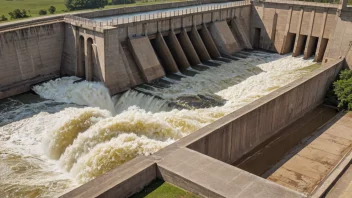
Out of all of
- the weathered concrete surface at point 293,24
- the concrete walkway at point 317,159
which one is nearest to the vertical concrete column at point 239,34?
the weathered concrete surface at point 293,24

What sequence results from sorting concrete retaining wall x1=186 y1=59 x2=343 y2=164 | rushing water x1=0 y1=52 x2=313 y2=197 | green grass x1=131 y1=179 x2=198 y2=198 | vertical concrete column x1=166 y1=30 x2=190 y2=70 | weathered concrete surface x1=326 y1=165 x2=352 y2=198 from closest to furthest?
green grass x1=131 y1=179 x2=198 y2=198, weathered concrete surface x1=326 y1=165 x2=352 y2=198, concrete retaining wall x1=186 y1=59 x2=343 y2=164, rushing water x1=0 y1=52 x2=313 y2=197, vertical concrete column x1=166 y1=30 x2=190 y2=70

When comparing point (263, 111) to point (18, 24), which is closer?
point (263, 111)

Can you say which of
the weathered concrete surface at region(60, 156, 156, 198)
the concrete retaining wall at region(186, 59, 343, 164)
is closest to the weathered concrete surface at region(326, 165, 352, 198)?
the concrete retaining wall at region(186, 59, 343, 164)

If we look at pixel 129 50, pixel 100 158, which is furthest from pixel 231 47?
pixel 100 158

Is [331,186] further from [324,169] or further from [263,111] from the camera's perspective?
[263,111]

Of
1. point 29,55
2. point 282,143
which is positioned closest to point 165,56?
point 29,55

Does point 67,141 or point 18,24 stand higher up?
point 18,24

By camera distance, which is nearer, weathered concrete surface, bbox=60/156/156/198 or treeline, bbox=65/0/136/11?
weathered concrete surface, bbox=60/156/156/198

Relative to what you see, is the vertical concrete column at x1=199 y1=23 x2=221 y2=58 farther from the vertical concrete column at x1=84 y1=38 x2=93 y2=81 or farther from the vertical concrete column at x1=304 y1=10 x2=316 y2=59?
the vertical concrete column at x1=84 y1=38 x2=93 y2=81
